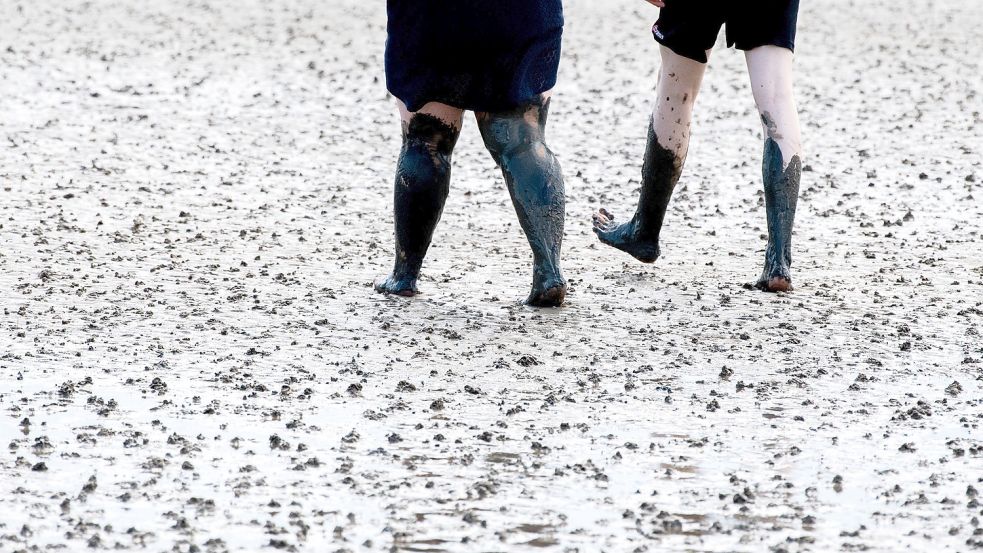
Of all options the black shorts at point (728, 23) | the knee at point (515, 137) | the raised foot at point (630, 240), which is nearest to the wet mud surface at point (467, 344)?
the raised foot at point (630, 240)

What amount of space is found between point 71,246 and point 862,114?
456 centimetres

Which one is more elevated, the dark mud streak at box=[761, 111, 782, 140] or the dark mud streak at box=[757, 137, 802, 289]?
the dark mud streak at box=[761, 111, 782, 140]

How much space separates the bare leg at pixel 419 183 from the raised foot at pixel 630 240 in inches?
28.6

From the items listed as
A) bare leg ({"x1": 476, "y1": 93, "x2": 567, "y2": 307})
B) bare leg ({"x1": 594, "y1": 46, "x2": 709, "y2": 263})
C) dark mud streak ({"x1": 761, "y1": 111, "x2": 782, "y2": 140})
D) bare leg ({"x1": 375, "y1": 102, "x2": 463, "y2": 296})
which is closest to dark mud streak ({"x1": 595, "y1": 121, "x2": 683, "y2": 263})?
bare leg ({"x1": 594, "y1": 46, "x2": 709, "y2": 263})

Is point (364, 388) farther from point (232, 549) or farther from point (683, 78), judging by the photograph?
point (683, 78)

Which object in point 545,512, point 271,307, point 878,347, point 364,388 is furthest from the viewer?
point 271,307

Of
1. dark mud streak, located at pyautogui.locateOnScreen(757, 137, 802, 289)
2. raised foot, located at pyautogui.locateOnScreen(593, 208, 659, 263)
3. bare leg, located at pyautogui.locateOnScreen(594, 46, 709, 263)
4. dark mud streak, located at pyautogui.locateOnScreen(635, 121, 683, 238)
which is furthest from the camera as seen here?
raised foot, located at pyautogui.locateOnScreen(593, 208, 659, 263)

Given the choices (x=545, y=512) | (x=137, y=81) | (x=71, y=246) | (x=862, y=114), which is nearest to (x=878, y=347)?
(x=545, y=512)

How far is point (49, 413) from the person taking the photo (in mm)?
3629

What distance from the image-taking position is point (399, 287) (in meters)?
4.87

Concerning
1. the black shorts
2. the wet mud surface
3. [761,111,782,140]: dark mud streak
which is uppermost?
the black shorts

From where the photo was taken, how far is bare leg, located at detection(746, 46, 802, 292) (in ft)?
16.1

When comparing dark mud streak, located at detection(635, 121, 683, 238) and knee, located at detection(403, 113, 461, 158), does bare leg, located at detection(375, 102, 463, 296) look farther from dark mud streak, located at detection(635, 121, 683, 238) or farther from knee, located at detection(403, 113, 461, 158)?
dark mud streak, located at detection(635, 121, 683, 238)

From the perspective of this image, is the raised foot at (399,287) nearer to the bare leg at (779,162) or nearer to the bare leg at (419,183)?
the bare leg at (419,183)
